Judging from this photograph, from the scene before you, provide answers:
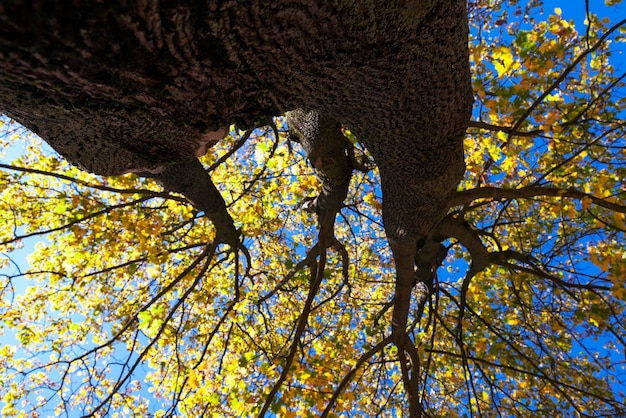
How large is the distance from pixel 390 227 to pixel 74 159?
2120mm

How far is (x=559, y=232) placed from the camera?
477cm

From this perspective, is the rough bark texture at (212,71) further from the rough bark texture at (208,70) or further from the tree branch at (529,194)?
the tree branch at (529,194)

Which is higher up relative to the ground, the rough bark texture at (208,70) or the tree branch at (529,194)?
the tree branch at (529,194)

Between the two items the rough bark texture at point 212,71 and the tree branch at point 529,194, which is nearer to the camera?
the rough bark texture at point 212,71

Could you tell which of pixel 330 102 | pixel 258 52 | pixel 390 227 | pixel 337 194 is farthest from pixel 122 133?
pixel 337 194

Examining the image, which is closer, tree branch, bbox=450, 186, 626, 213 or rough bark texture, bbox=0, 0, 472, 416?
rough bark texture, bbox=0, 0, 472, 416

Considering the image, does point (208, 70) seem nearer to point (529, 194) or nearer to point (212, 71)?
point (212, 71)

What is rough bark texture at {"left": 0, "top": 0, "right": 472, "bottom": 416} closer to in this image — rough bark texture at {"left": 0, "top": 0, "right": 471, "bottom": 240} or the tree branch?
rough bark texture at {"left": 0, "top": 0, "right": 471, "bottom": 240}

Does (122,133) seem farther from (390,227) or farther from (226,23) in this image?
(390,227)

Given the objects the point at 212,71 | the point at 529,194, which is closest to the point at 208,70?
the point at 212,71

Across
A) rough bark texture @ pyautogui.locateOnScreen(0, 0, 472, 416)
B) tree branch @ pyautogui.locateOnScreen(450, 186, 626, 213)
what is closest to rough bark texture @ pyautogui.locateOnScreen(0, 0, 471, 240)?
rough bark texture @ pyautogui.locateOnScreen(0, 0, 472, 416)

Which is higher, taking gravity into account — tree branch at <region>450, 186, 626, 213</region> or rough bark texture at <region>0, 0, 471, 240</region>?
tree branch at <region>450, 186, 626, 213</region>

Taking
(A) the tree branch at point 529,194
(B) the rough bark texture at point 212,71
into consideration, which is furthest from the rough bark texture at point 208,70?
(A) the tree branch at point 529,194

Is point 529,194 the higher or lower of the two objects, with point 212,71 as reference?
higher
